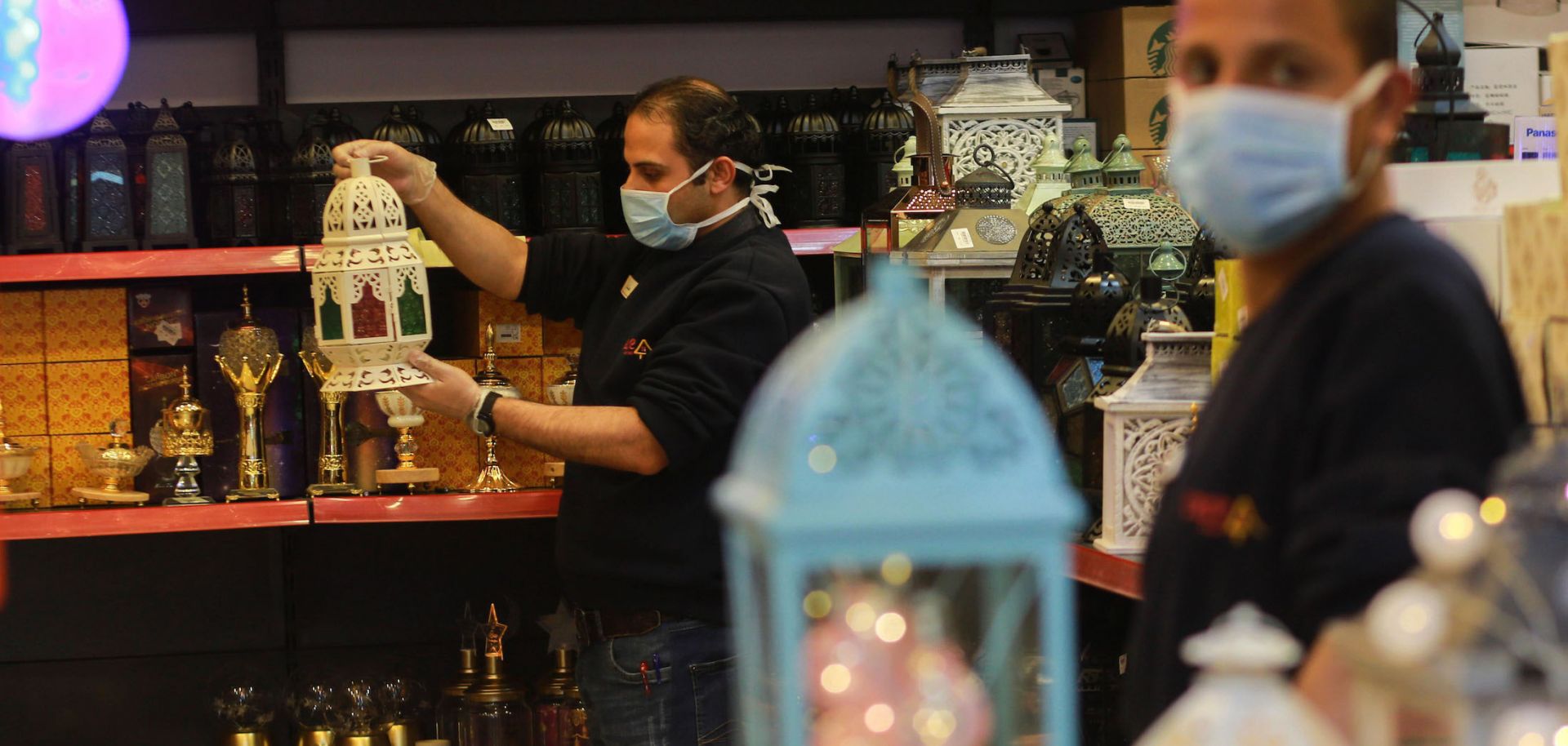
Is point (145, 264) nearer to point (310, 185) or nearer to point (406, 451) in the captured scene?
point (310, 185)

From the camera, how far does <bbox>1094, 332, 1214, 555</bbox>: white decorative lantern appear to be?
2062mm

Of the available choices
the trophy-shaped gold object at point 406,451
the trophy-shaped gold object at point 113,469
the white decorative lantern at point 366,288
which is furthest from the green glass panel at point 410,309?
the trophy-shaped gold object at point 113,469

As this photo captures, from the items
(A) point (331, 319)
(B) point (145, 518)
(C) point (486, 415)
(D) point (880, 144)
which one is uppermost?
(D) point (880, 144)

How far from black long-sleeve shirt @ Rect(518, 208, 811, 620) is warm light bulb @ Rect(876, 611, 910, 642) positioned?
1.62 m

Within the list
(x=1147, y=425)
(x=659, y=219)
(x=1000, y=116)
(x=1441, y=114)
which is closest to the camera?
(x=1441, y=114)

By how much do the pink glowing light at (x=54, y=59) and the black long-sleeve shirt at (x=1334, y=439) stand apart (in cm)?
207

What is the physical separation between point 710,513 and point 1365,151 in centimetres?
162

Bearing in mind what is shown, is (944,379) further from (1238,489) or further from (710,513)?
(710,513)

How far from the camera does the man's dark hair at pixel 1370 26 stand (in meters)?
0.99

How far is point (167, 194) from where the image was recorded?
331 cm

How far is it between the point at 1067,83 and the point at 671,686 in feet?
6.10

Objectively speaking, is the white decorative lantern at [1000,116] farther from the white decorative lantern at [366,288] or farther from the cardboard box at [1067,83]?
the white decorative lantern at [366,288]

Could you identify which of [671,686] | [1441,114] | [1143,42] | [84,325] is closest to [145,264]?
[84,325]

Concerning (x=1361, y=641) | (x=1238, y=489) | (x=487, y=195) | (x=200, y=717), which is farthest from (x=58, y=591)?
(x=1361, y=641)
